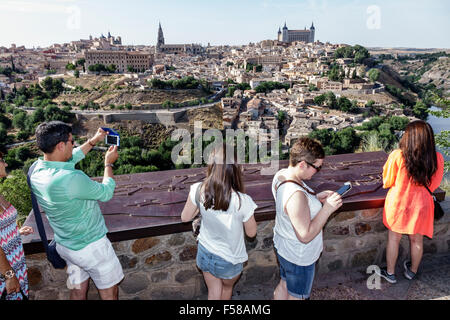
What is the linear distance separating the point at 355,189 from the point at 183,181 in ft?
4.09

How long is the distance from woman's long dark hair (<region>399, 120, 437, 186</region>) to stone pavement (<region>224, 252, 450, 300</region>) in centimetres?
75

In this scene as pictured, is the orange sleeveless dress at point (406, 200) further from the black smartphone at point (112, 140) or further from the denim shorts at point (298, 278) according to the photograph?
the black smartphone at point (112, 140)

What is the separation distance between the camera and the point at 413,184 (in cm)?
179

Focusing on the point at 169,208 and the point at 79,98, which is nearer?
the point at 169,208

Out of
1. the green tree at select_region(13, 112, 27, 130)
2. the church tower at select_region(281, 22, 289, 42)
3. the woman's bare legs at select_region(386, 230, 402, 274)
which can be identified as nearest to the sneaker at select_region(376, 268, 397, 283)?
the woman's bare legs at select_region(386, 230, 402, 274)

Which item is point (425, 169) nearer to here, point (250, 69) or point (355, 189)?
point (355, 189)

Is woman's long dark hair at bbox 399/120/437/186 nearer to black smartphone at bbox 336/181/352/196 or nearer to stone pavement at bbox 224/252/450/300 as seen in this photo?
black smartphone at bbox 336/181/352/196

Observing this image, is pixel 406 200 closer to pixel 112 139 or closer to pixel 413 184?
pixel 413 184

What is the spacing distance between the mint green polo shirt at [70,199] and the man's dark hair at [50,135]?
0.24 ft

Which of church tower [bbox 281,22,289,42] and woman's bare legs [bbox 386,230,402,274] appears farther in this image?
church tower [bbox 281,22,289,42]

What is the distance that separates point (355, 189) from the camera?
2.10m

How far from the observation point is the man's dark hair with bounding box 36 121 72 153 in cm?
134
